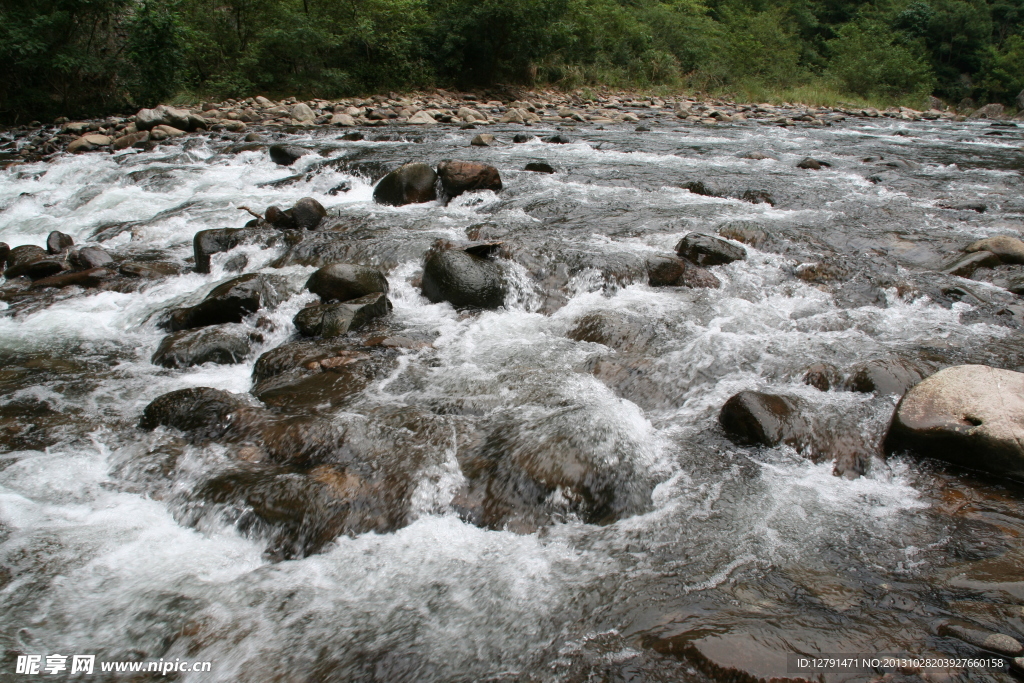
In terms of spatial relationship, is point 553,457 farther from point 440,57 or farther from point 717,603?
point 440,57

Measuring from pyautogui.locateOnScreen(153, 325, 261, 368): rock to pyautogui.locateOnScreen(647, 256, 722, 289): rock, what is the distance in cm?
352

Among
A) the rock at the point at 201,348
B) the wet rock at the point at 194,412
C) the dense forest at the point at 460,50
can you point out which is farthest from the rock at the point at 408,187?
the dense forest at the point at 460,50

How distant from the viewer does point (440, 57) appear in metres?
19.5

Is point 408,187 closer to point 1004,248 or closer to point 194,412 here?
point 194,412

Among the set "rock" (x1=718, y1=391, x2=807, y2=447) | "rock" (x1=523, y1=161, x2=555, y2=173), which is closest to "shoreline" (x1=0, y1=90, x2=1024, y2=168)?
"rock" (x1=523, y1=161, x2=555, y2=173)

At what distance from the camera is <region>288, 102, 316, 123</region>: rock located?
553 inches

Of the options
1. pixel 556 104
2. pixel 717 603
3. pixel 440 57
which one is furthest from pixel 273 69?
pixel 717 603

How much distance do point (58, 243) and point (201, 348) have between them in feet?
11.5

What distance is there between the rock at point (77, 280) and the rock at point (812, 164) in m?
9.91

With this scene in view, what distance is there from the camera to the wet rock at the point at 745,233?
6.04 meters

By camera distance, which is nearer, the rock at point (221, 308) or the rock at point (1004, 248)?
the rock at point (221, 308)

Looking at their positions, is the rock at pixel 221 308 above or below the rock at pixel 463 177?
below

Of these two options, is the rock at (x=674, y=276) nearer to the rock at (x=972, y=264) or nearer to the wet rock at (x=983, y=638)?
the rock at (x=972, y=264)

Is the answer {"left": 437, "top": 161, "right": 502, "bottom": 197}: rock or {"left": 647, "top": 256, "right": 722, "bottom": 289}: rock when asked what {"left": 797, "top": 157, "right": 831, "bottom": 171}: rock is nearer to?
{"left": 437, "top": 161, "right": 502, "bottom": 197}: rock
